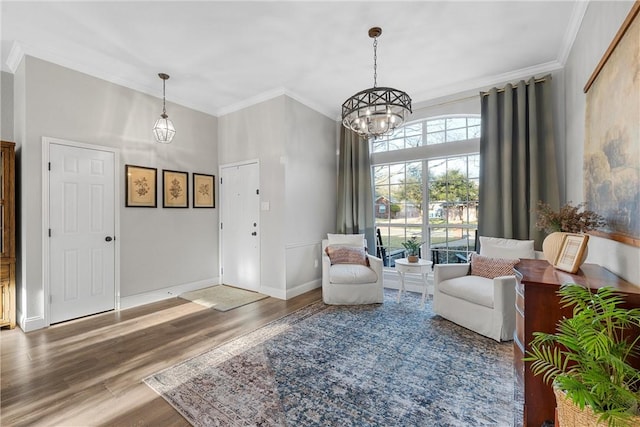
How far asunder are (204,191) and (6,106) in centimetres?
235

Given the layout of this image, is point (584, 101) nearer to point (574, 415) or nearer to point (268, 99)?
point (574, 415)

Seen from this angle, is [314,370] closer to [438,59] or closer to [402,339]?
[402,339]

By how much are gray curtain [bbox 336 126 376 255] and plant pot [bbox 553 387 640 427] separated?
11.4 ft

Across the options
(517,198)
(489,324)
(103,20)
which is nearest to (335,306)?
(489,324)

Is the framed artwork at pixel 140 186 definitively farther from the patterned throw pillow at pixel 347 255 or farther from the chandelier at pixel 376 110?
the chandelier at pixel 376 110

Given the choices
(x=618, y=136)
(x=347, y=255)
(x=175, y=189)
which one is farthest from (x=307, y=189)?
(x=618, y=136)

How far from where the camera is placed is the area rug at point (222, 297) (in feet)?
12.5

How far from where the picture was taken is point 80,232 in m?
3.32

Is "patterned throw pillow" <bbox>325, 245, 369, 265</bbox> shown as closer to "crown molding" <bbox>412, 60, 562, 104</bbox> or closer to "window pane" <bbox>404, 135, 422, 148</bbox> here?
"window pane" <bbox>404, 135, 422, 148</bbox>

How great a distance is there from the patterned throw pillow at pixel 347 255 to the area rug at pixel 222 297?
1.14 metres

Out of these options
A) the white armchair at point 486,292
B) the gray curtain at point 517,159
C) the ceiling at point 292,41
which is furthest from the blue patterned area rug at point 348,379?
the ceiling at point 292,41

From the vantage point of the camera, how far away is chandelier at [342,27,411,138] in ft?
8.32

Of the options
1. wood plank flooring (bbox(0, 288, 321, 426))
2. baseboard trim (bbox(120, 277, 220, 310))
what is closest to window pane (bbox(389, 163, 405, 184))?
wood plank flooring (bbox(0, 288, 321, 426))

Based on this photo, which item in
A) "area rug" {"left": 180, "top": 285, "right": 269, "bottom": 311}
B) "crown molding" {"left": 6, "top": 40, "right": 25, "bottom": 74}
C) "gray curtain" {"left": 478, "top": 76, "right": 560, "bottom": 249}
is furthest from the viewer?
"area rug" {"left": 180, "top": 285, "right": 269, "bottom": 311}
